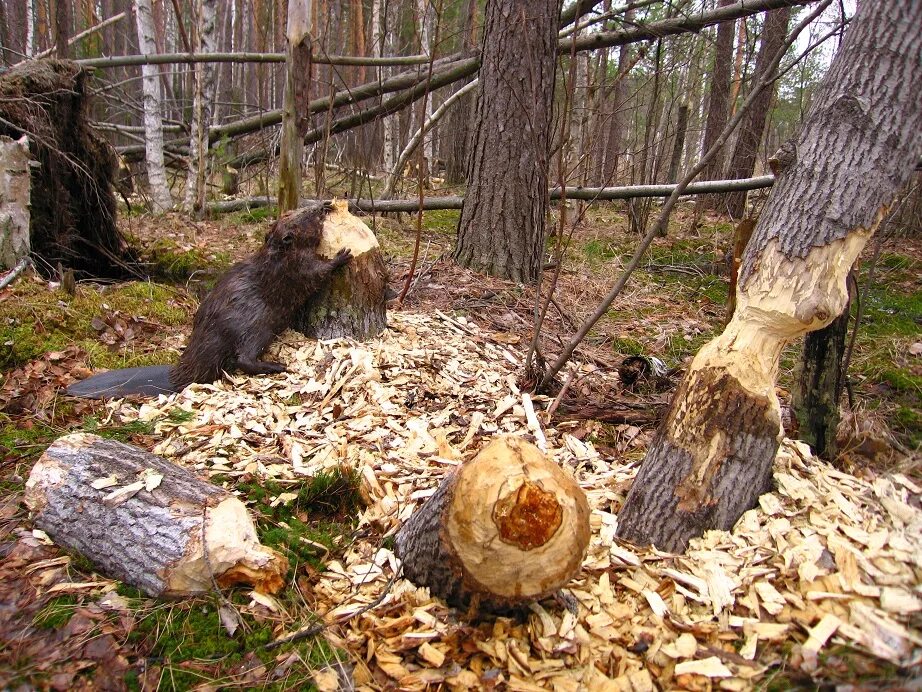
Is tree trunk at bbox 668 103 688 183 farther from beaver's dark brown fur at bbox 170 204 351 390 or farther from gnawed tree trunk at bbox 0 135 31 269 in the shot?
gnawed tree trunk at bbox 0 135 31 269

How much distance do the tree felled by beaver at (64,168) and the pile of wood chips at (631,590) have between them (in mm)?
3343

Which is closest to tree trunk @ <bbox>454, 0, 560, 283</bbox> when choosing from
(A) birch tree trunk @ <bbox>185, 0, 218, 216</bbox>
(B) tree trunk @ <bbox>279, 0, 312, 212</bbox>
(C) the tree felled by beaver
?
(B) tree trunk @ <bbox>279, 0, 312, 212</bbox>

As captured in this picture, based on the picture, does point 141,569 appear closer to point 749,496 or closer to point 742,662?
point 742,662

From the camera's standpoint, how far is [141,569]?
2.08 metres

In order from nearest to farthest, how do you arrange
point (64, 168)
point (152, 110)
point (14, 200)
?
point (14, 200)
point (64, 168)
point (152, 110)

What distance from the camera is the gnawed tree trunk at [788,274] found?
6.10 feet

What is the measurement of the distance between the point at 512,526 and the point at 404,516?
0.86 metres

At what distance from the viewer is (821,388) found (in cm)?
251

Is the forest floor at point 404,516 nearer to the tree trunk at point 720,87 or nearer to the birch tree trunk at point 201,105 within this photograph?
the birch tree trunk at point 201,105

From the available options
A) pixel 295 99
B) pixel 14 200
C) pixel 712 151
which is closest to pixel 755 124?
pixel 295 99

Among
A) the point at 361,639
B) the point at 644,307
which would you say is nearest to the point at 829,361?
the point at 361,639

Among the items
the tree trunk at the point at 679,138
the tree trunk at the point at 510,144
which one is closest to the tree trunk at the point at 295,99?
the tree trunk at the point at 510,144

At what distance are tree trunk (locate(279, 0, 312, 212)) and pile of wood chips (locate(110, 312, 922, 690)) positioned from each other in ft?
9.02

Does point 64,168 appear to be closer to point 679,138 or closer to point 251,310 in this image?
point 251,310
